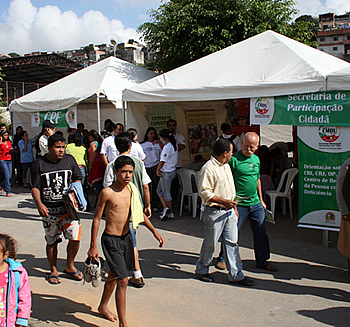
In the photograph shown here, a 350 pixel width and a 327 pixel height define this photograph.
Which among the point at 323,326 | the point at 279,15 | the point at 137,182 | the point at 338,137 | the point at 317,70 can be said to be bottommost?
the point at 323,326

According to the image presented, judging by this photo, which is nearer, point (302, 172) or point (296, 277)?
point (296, 277)

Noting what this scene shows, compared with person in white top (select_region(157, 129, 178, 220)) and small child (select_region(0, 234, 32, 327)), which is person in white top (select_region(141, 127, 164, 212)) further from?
small child (select_region(0, 234, 32, 327))

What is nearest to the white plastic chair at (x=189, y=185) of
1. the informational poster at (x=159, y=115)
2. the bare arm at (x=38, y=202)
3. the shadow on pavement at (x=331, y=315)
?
the informational poster at (x=159, y=115)

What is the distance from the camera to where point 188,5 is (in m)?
13.7

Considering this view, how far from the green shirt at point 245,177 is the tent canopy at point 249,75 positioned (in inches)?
65.1

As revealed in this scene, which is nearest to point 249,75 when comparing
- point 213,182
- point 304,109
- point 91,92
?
point 304,109

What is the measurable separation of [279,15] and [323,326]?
1250 cm

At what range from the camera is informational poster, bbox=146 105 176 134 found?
947 centimetres

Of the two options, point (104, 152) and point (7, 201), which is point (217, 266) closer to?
point (104, 152)

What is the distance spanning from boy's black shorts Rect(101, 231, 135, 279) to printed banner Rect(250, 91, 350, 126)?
3344mm

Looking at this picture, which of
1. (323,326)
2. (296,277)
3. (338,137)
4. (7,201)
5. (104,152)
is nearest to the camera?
(323,326)

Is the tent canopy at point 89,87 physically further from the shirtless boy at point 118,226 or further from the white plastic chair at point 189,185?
the shirtless boy at point 118,226

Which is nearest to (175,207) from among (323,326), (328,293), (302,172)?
(302,172)

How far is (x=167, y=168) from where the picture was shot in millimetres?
7707
